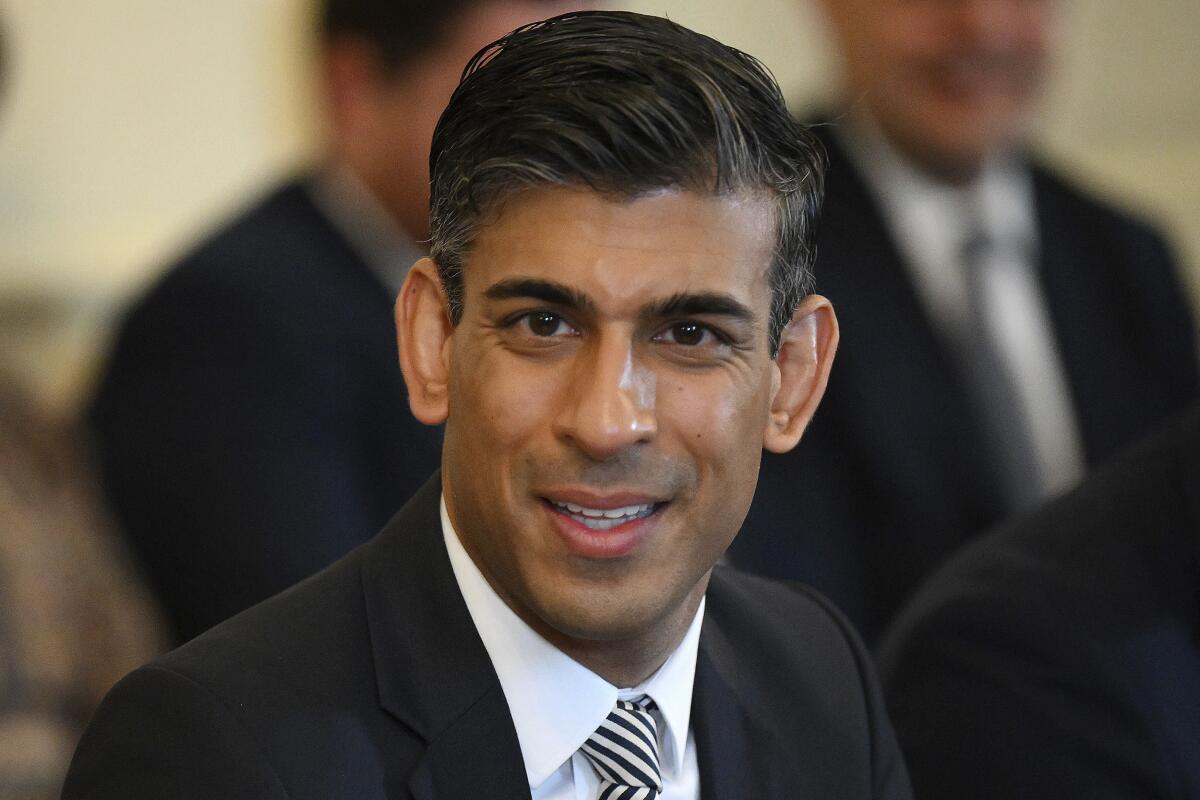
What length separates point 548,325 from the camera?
1.13 metres

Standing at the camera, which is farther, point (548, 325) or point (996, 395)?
point (996, 395)

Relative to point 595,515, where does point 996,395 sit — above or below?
below

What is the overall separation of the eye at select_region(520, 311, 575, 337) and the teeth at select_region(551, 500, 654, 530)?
11 cm

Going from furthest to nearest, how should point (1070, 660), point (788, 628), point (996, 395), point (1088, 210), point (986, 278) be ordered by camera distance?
1. point (1088, 210)
2. point (986, 278)
3. point (996, 395)
4. point (1070, 660)
5. point (788, 628)

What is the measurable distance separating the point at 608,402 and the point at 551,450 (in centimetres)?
5

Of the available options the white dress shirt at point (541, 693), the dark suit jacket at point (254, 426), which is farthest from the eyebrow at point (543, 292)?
the dark suit jacket at point (254, 426)

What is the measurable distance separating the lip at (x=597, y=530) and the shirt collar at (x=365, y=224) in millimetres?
1303

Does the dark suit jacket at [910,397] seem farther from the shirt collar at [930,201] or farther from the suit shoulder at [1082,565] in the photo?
the suit shoulder at [1082,565]

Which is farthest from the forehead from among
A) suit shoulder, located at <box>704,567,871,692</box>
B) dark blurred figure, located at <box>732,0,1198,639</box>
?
dark blurred figure, located at <box>732,0,1198,639</box>

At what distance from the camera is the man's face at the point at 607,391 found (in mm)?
1106

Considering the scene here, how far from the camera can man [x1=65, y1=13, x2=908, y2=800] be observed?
1104mm

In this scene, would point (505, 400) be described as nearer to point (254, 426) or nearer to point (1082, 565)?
point (1082, 565)

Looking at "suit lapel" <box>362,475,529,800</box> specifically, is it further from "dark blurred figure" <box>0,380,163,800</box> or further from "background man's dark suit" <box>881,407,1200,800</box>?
"dark blurred figure" <box>0,380,163,800</box>

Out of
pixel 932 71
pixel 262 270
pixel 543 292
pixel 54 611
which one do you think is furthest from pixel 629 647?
pixel 932 71
